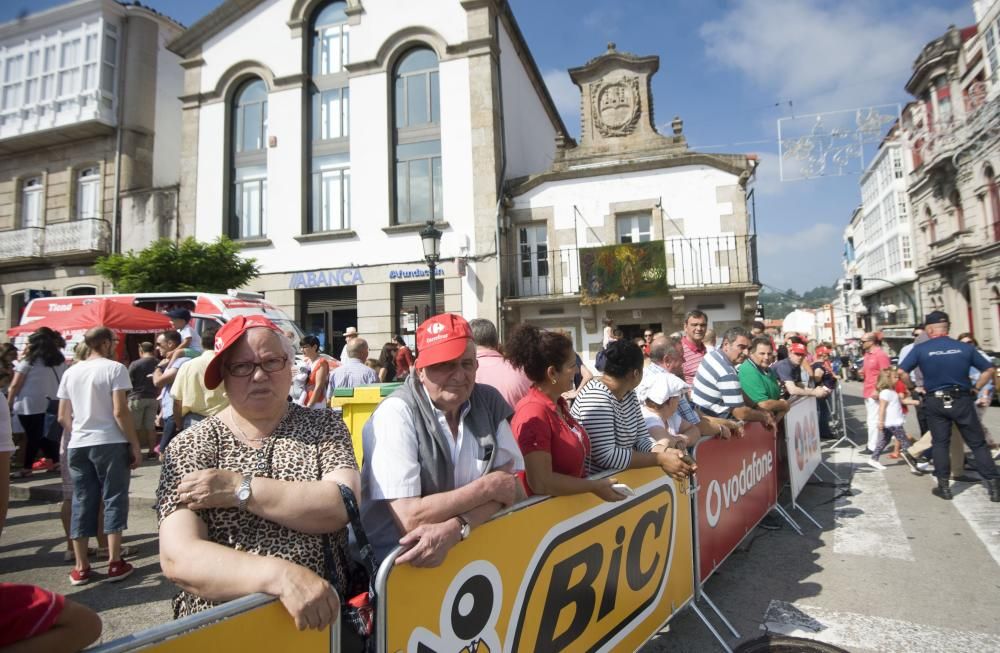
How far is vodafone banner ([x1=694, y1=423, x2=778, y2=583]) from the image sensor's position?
3.75 metres

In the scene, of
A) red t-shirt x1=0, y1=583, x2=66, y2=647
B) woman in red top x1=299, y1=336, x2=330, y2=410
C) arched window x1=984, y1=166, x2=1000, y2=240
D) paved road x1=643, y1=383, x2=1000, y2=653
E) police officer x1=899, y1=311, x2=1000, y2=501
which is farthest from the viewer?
arched window x1=984, y1=166, x2=1000, y2=240

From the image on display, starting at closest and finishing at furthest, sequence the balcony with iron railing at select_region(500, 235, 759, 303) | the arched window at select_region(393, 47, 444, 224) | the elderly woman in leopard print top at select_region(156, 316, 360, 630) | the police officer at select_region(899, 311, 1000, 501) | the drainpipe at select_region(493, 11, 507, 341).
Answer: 1. the elderly woman in leopard print top at select_region(156, 316, 360, 630)
2. the police officer at select_region(899, 311, 1000, 501)
3. the balcony with iron railing at select_region(500, 235, 759, 303)
4. the drainpipe at select_region(493, 11, 507, 341)
5. the arched window at select_region(393, 47, 444, 224)

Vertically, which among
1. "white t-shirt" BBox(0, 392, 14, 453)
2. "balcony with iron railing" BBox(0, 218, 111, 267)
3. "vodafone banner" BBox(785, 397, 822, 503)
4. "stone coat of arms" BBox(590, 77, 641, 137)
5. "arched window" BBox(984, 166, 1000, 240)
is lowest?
"vodafone banner" BBox(785, 397, 822, 503)

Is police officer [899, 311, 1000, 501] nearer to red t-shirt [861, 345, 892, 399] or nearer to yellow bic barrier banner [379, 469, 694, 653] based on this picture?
red t-shirt [861, 345, 892, 399]

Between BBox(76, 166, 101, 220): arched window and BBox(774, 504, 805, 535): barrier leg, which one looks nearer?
BBox(774, 504, 805, 535): barrier leg

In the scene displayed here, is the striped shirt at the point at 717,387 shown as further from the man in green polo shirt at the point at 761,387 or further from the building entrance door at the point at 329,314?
the building entrance door at the point at 329,314

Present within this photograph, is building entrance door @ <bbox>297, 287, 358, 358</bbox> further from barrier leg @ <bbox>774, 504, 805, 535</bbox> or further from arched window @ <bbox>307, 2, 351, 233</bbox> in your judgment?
barrier leg @ <bbox>774, 504, 805, 535</bbox>

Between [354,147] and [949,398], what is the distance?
54.5ft

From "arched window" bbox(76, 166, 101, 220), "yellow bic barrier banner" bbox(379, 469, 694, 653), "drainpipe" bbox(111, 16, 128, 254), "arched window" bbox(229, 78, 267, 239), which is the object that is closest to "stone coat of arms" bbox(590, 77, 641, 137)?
"arched window" bbox(229, 78, 267, 239)

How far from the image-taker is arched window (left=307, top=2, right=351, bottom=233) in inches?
716

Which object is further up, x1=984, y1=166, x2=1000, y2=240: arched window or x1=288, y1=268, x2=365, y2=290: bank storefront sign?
x1=984, y1=166, x2=1000, y2=240: arched window

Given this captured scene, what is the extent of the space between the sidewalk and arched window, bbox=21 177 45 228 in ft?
59.4

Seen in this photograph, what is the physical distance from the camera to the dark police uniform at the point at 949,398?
246 inches

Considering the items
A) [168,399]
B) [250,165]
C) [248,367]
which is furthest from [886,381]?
[250,165]
